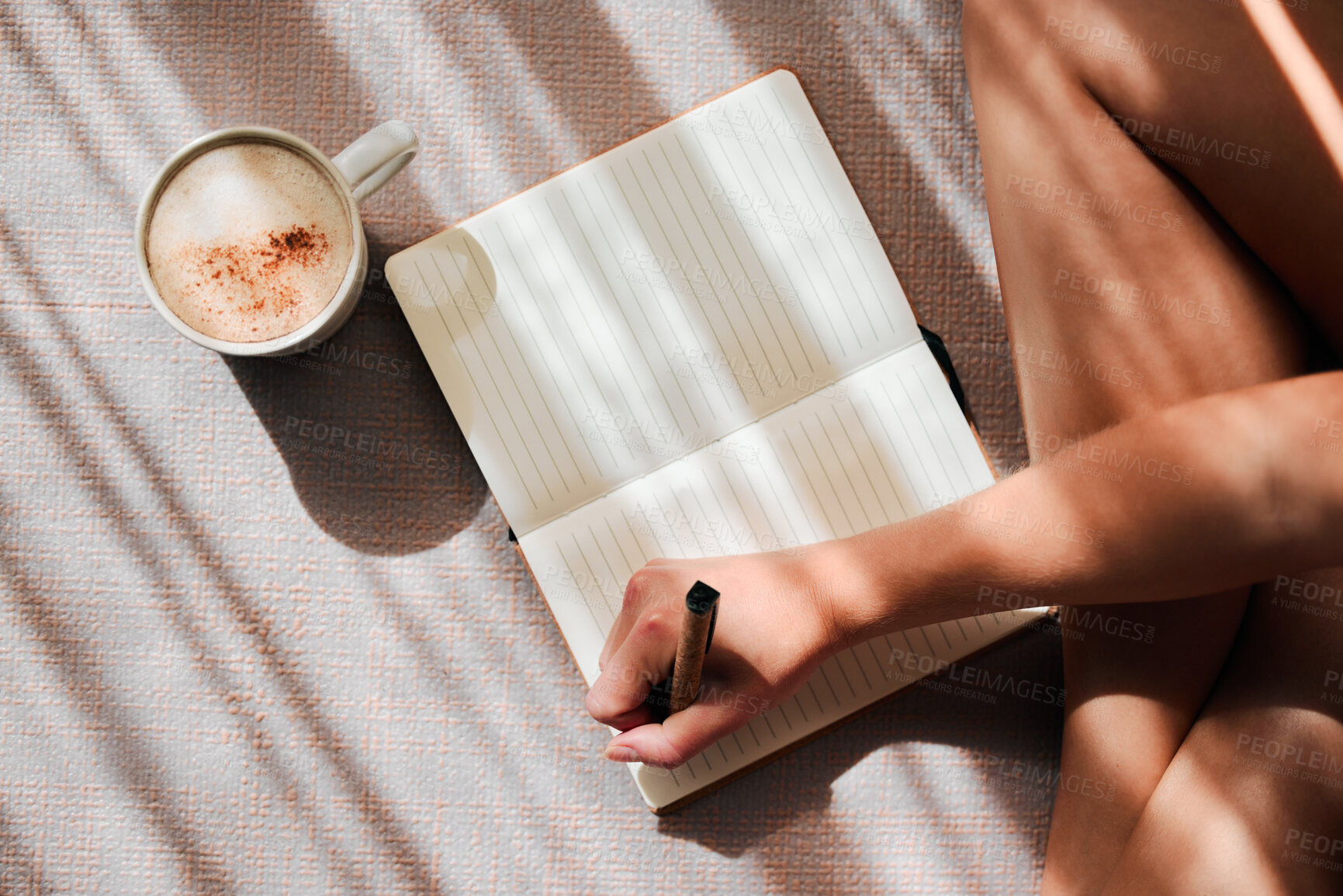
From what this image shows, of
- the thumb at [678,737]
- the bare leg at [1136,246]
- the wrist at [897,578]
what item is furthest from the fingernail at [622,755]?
the bare leg at [1136,246]

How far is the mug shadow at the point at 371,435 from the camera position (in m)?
0.59

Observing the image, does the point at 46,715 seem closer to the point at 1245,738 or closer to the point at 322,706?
the point at 322,706

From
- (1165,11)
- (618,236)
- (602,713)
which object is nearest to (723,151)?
(618,236)

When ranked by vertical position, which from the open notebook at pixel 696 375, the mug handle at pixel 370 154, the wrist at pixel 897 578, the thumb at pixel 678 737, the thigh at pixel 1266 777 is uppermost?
the mug handle at pixel 370 154

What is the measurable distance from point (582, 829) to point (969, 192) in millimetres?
507

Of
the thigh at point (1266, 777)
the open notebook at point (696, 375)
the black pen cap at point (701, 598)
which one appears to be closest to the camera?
the black pen cap at point (701, 598)

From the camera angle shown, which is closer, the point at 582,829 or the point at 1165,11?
the point at 1165,11

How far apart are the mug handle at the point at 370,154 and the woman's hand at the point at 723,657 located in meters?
0.29

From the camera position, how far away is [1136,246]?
492 mm

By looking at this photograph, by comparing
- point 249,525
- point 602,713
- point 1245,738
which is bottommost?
point 1245,738

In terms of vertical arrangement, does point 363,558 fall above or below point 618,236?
below

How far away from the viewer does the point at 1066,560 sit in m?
0.44

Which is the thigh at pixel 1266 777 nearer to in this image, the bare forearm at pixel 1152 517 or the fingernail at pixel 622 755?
the bare forearm at pixel 1152 517

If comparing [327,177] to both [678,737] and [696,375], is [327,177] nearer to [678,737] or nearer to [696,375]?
[696,375]
